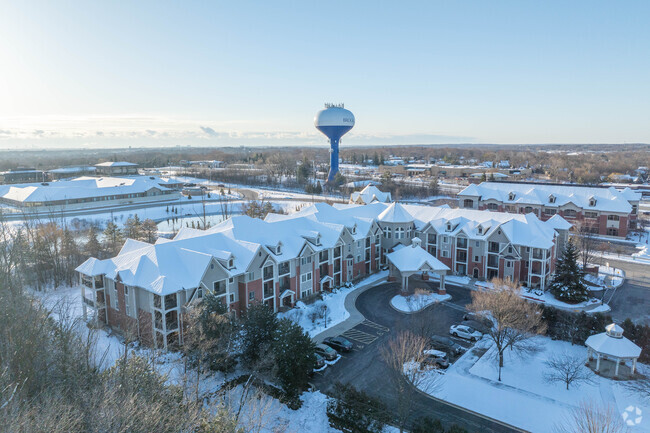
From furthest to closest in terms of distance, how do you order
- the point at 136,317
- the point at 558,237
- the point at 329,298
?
the point at 558,237 < the point at 329,298 < the point at 136,317

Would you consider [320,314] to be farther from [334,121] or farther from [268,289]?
[334,121]

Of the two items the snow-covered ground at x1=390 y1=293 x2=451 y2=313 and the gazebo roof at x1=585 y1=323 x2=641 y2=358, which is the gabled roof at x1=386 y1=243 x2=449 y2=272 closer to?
the snow-covered ground at x1=390 y1=293 x2=451 y2=313

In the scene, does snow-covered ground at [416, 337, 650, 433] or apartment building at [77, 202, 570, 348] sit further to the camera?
apartment building at [77, 202, 570, 348]

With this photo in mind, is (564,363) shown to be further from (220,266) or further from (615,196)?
(615,196)

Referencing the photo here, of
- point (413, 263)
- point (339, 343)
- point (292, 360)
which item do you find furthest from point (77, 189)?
point (292, 360)

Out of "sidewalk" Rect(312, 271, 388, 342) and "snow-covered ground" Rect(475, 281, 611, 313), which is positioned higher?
"snow-covered ground" Rect(475, 281, 611, 313)

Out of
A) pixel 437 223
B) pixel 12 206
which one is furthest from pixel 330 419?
pixel 12 206

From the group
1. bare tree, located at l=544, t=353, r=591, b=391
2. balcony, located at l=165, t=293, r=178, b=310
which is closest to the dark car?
balcony, located at l=165, t=293, r=178, b=310
